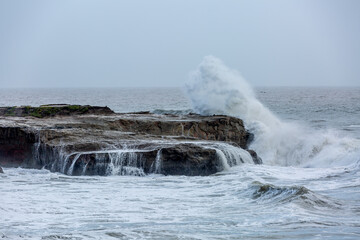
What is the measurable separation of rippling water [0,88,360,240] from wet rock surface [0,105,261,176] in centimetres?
52

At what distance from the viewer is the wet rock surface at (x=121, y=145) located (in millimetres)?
15914

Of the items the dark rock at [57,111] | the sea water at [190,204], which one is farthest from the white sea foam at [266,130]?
the dark rock at [57,111]

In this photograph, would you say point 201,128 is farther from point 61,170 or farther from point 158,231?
point 158,231

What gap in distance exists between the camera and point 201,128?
69.2 feet

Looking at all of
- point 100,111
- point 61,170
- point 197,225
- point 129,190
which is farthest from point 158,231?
point 100,111

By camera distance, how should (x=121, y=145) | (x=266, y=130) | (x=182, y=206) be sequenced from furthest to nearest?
(x=266, y=130)
(x=121, y=145)
(x=182, y=206)

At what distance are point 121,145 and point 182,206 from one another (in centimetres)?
557

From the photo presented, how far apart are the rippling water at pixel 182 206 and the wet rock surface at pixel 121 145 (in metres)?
0.52

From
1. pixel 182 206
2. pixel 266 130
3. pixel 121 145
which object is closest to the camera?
pixel 182 206

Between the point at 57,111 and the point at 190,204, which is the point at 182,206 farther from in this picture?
the point at 57,111

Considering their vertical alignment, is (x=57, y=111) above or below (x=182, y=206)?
above

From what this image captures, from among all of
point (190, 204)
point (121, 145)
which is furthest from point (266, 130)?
point (190, 204)

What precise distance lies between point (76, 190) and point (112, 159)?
2.64 metres

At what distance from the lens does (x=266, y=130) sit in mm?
23844
